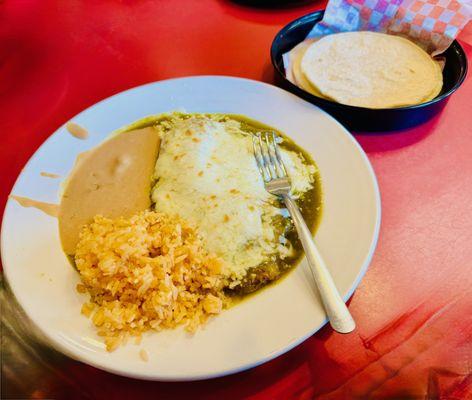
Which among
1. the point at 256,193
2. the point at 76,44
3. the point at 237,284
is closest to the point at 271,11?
the point at 76,44

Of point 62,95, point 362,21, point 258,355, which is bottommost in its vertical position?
point 62,95

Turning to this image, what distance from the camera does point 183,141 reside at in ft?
5.77

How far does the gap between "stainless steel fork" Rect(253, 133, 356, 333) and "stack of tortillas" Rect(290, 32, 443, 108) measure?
45cm

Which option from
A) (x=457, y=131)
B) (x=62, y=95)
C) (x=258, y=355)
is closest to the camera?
(x=258, y=355)

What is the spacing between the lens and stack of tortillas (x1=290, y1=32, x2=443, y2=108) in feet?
6.27

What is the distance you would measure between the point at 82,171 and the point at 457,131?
181 centimetres

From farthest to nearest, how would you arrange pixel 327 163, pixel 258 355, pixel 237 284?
pixel 327 163 → pixel 237 284 → pixel 258 355

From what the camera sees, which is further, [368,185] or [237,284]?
[368,185]

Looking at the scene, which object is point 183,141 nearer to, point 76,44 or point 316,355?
point 316,355

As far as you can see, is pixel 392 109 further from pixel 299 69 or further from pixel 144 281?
pixel 144 281

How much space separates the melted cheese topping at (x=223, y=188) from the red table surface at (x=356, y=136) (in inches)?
14.5

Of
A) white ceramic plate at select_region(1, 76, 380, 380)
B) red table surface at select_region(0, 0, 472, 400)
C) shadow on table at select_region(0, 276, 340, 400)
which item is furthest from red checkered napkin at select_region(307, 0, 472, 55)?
shadow on table at select_region(0, 276, 340, 400)

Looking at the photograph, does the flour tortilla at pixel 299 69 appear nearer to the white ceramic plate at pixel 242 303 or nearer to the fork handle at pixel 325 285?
the white ceramic plate at pixel 242 303

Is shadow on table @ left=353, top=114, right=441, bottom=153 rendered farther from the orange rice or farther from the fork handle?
the orange rice
